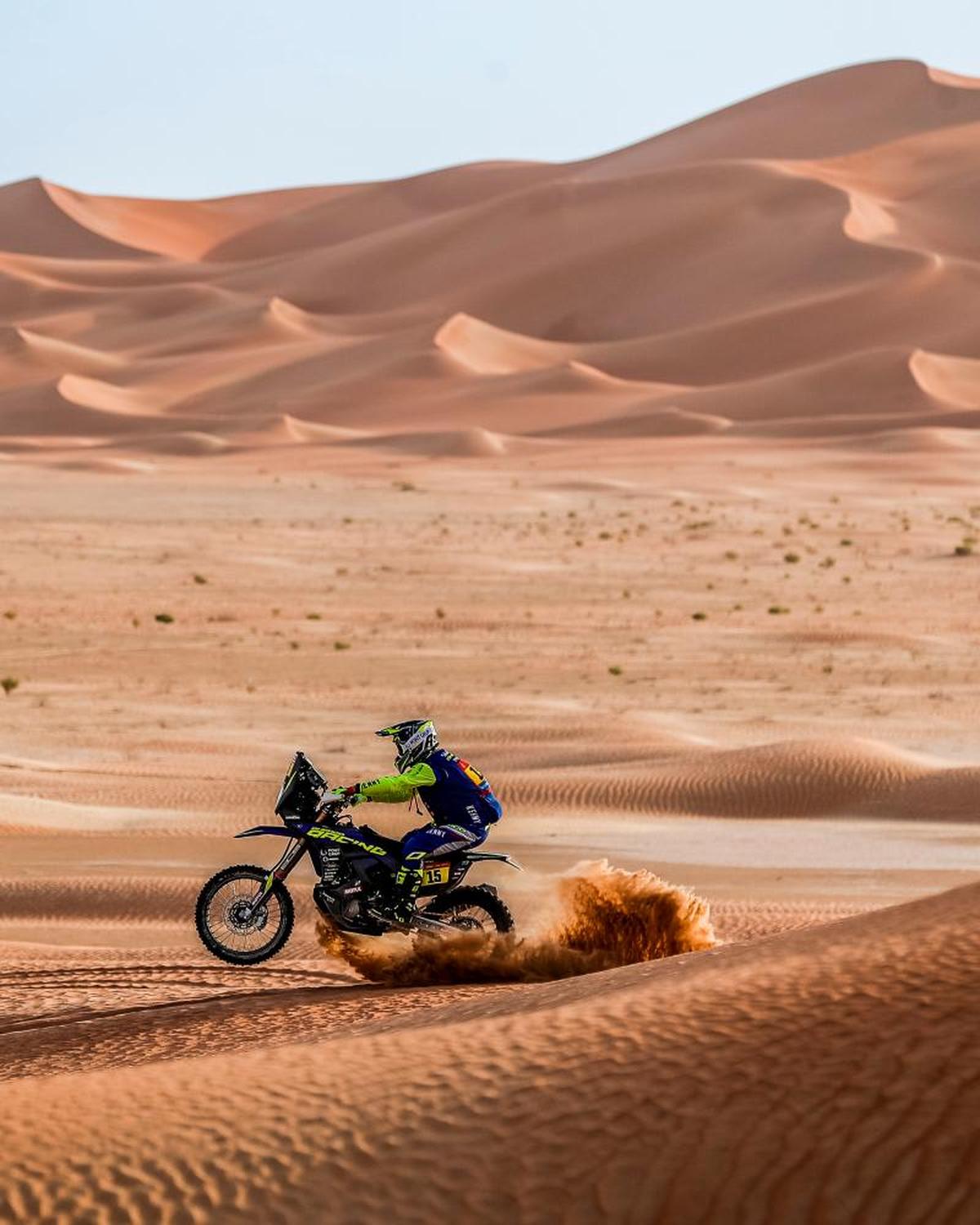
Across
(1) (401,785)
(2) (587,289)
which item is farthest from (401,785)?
(2) (587,289)

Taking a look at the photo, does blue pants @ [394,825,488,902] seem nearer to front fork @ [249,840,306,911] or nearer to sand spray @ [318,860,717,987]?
sand spray @ [318,860,717,987]

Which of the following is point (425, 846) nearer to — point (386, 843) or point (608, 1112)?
point (386, 843)

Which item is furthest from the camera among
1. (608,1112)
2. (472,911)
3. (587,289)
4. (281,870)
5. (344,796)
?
(587,289)

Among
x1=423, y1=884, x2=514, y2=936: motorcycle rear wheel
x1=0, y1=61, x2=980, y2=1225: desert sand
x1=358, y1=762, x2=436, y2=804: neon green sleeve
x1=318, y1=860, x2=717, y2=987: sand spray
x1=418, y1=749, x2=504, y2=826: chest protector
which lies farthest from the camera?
x1=423, y1=884, x2=514, y2=936: motorcycle rear wheel

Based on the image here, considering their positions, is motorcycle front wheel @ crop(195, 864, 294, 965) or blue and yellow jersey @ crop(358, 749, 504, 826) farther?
motorcycle front wheel @ crop(195, 864, 294, 965)

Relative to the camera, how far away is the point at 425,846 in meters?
6.85

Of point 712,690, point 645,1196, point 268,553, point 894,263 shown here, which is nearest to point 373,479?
point 268,553

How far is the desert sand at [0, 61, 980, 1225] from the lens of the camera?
346cm

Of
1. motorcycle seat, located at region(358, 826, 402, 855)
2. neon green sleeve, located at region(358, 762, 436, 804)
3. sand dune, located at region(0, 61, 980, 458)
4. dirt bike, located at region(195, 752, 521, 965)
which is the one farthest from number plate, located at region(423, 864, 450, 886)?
sand dune, located at region(0, 61, 980, 458)

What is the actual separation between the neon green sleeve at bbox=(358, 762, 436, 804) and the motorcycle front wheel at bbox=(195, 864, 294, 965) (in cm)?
110

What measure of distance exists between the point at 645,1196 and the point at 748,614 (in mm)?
22646

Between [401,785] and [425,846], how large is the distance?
0.94 ft

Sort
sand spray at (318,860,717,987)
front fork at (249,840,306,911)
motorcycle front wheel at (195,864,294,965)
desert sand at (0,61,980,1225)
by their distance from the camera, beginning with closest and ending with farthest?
1. desert sand at (0,61,980,1225)
2. sand spray at (318,860,717,987)
3. front fork at (249,840,306,911)
4. motorcycle front wheel at (195,864,294,965)

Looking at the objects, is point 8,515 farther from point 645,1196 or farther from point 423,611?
point 645,1196
